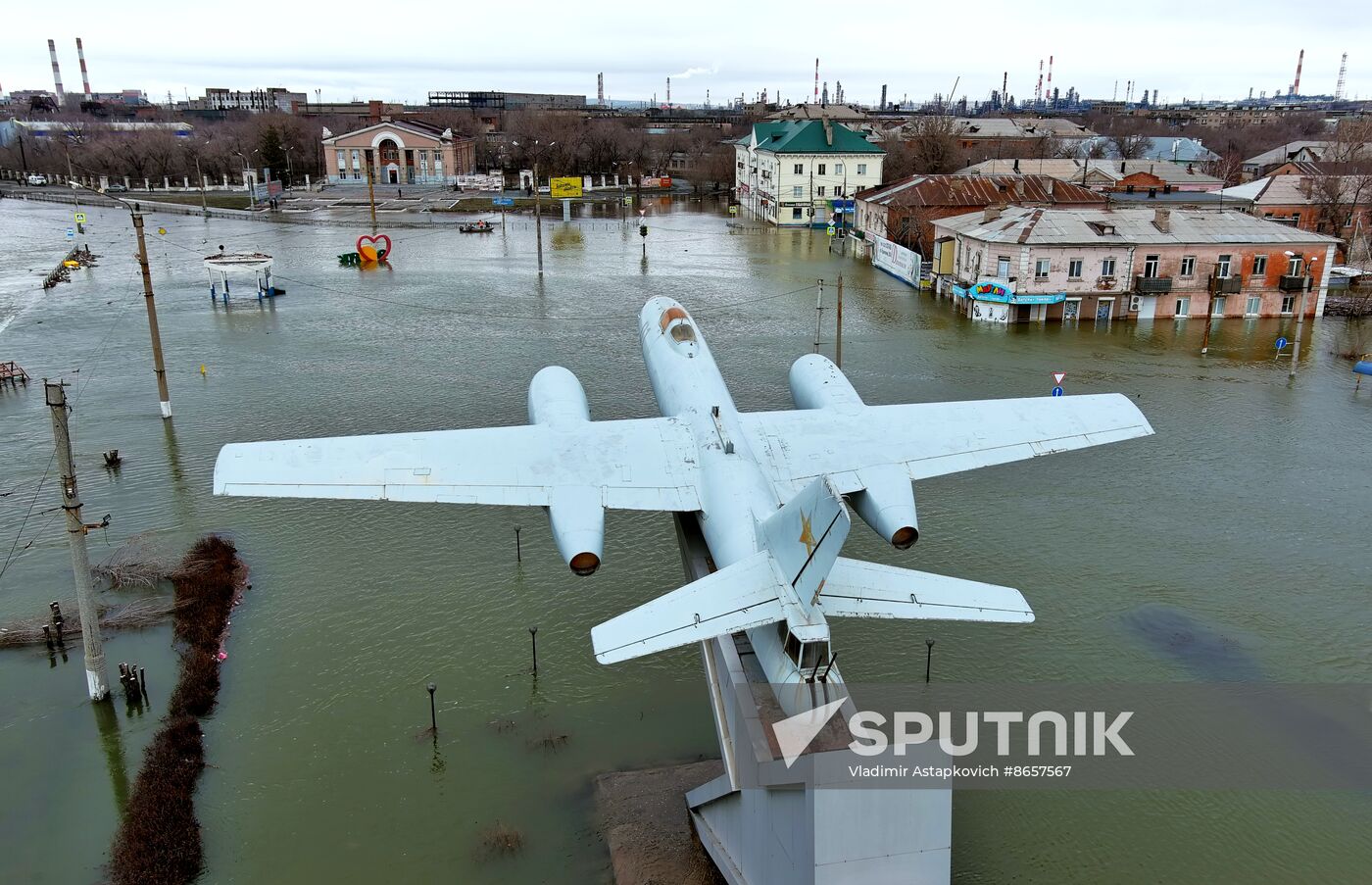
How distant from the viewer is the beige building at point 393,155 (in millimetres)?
140750

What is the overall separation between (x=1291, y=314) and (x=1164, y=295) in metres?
9.20

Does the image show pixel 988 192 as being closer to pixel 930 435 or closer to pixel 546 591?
pixel 930 435

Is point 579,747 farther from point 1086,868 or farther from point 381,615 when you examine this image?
point 1086,868

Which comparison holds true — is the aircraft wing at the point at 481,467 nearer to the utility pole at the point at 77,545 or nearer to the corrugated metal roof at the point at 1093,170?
the utility pole at the point at 77,545

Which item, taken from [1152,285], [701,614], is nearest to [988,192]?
[1152,285]

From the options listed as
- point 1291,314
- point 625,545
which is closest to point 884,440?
point 625,545

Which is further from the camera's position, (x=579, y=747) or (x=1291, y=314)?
(x=1291, y=314)

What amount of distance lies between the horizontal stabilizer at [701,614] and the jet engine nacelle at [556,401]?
9598mm

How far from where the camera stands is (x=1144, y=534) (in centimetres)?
3100

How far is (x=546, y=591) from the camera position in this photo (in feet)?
90.3

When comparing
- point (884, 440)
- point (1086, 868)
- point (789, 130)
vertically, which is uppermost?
point (789, 130)

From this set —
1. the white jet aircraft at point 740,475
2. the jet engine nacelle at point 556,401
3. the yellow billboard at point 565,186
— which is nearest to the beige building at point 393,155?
the yellow billboard at point 565,186

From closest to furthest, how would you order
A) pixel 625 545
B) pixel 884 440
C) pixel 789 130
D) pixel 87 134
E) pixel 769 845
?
pixel 769 845
pixel 884 440
pixel 625 545
pixel 789 130
pixel 87 134

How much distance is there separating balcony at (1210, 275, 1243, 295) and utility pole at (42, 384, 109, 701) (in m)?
64.2
